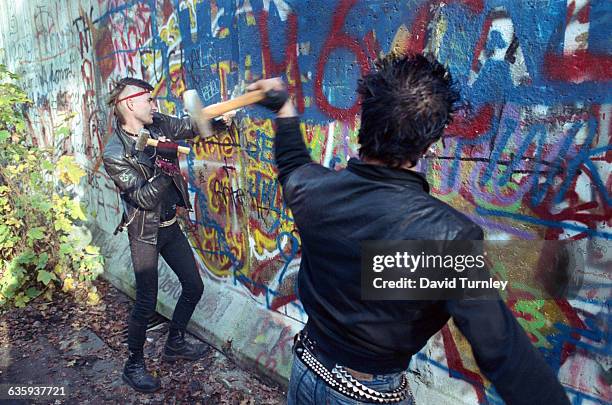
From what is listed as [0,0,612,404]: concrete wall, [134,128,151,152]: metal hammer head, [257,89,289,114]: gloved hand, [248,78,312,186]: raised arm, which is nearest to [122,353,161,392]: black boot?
[0,0,612,404]: concrete wall

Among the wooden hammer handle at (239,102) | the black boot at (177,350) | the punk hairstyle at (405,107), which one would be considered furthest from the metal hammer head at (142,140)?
the punk hairstyle at (405,107)

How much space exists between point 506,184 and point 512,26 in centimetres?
75

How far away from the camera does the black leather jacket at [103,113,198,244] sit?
341 centimetres

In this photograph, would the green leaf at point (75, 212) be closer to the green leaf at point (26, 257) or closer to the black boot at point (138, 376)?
the green leaf at point (26, 257)

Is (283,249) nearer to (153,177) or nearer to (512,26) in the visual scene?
(153,177)

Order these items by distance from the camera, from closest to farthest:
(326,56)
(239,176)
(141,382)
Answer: (326,56), (141,382), (239,176)

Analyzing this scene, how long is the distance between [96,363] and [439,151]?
3363 mm

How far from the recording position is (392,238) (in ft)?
4.69

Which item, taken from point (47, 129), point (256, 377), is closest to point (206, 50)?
point (256, 377)

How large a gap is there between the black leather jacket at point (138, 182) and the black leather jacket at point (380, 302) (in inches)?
75.2

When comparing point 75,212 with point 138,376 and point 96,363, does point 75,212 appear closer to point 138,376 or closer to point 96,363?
point 96,363

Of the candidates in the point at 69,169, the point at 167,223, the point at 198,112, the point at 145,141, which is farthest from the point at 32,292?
the point at 198,112

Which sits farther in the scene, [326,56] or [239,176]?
[239,176]

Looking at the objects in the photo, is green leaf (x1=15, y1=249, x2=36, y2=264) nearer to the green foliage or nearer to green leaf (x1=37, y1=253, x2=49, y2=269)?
the green foliage
